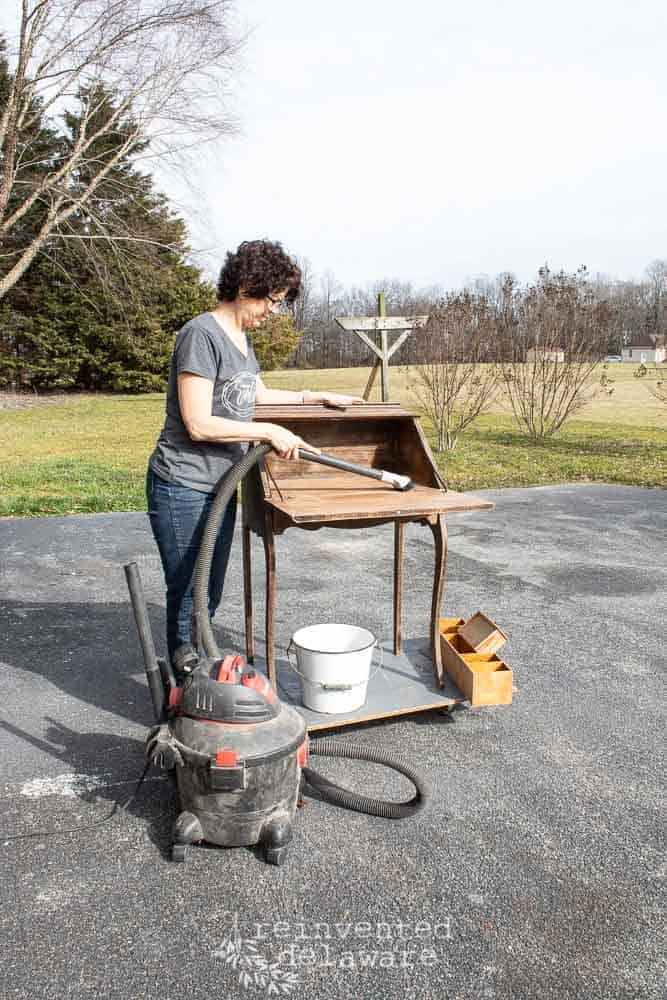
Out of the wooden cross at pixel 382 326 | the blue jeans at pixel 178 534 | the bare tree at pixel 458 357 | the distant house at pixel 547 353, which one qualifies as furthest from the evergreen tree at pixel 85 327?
the blue jeans at pixel 178 534

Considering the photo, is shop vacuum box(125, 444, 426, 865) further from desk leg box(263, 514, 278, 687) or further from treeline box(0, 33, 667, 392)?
treeline box(0, 33, 667, 392)

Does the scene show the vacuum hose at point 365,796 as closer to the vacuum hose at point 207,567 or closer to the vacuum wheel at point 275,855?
the vacuum wheel at point 275,855

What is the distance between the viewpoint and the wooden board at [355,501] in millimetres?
2488

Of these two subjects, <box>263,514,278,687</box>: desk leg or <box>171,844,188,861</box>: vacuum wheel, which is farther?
<box>263,514,278,687</box>: desk leg

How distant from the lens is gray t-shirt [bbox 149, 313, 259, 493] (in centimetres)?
237

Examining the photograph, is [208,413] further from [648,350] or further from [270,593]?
[648,350]

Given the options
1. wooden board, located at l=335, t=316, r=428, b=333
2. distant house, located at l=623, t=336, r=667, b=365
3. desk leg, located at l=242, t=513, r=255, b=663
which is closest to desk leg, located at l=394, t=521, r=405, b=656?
desk leg, located at l=242, t=513, r=255, b=663

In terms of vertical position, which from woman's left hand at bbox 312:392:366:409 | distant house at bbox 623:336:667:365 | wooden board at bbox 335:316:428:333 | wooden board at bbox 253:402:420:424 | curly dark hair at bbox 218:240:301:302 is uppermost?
distant house at bbox 623:336:667:365

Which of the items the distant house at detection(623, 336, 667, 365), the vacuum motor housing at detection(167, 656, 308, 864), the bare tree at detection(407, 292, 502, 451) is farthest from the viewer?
the distant house at detection(623, 336, 667, 365)

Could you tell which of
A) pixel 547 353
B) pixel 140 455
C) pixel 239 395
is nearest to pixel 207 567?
pixel 239 395

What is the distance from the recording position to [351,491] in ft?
9.60

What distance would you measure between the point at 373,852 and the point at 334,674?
65 cm

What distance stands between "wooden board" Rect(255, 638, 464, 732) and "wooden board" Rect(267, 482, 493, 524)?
0.71 m

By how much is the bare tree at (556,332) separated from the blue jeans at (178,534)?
10.1m
